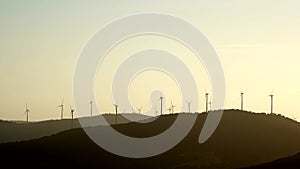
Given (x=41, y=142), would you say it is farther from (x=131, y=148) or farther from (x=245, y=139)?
(x=245, y=139)

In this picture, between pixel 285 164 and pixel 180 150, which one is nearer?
pixel 285 164

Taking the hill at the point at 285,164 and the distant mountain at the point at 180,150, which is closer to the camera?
the hill at the point at 285,164

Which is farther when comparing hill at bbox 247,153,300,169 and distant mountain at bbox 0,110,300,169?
distant mountain at bbox 0,110,300,169

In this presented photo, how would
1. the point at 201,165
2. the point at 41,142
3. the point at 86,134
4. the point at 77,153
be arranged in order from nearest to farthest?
the point at 201,165
the point at 77,153
the point at 41,142
the point at 86,134

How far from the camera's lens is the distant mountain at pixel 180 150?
148125 mm

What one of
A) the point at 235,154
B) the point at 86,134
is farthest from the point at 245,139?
the point at 86,134

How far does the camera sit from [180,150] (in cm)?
16625

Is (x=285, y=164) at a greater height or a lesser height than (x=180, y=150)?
greater

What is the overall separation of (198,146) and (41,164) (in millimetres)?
47085

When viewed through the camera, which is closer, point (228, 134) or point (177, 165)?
point (177, 165)

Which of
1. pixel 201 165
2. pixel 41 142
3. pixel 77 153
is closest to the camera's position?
pixel 201 165

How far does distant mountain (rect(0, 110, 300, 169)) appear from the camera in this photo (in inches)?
5832

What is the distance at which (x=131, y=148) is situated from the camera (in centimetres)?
16612

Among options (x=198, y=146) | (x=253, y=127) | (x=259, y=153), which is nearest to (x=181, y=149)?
(x=198, y=146)
